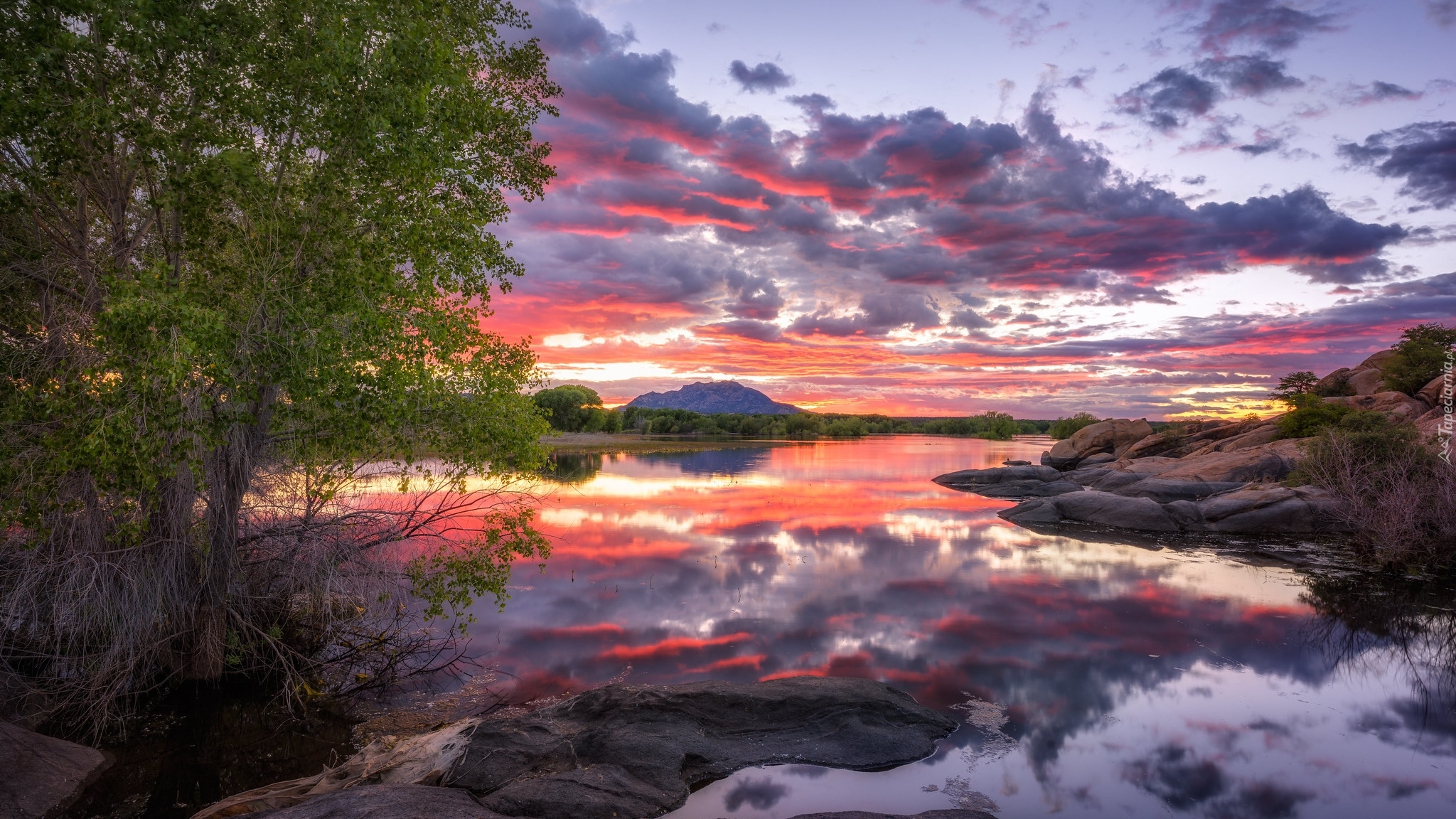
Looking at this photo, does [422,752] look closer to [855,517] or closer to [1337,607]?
[1337,607]

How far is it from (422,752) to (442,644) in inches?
244

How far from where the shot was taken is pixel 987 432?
173500 mm

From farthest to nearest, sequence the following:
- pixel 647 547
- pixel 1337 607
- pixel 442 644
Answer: pixel 647 547 → pixel 1337 607 → pixel 442 644

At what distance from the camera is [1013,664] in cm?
1293

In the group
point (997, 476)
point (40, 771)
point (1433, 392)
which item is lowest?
point (997, 476)

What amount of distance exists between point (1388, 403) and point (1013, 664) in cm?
3870

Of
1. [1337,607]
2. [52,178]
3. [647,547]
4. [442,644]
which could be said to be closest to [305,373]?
[52,178]

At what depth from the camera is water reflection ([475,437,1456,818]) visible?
8.42 m

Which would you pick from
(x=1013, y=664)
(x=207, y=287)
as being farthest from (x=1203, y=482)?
(x=207, y=287)

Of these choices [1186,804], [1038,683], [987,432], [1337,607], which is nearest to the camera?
[1186,804]

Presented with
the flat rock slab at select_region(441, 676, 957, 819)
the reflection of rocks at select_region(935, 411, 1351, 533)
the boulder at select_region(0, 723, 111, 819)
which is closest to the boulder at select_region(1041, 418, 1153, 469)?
the reflection of rocks at select_region(935, 411, 1351, 533)

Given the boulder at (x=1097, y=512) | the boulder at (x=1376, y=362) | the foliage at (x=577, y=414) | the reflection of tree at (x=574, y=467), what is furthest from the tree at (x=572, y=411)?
the boulder at (x=1376, y=362)

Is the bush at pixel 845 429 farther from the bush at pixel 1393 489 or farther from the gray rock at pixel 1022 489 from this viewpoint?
the bush at pixel 1393 489

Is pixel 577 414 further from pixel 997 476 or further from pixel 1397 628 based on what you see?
pixel 1397 628
